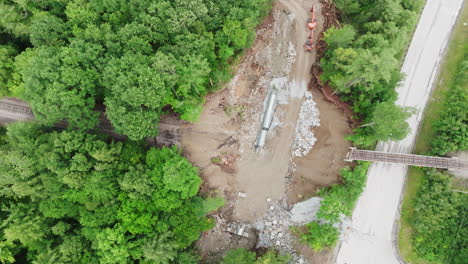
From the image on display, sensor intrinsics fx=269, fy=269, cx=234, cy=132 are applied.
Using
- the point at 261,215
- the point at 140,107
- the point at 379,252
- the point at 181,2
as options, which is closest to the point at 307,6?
the point at 181,2

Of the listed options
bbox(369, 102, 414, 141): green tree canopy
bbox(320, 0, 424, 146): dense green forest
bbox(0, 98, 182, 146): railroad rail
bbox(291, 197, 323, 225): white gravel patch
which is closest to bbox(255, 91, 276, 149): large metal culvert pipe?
bbox(320, 0, 424, 146): dense green forest

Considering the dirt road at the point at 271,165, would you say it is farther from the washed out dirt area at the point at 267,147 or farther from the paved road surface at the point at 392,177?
the paved road surface at the point at 392,177

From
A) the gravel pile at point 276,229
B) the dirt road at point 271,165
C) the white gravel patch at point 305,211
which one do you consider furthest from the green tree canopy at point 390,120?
the gravel pile at point 276,229

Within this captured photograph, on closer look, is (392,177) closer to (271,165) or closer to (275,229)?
(271,165)

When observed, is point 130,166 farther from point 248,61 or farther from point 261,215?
point 248,61

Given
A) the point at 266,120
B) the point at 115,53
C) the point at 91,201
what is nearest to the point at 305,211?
the point at 266,120

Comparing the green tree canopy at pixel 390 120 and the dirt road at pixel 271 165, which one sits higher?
the green tree canopy at pixel 390 120
